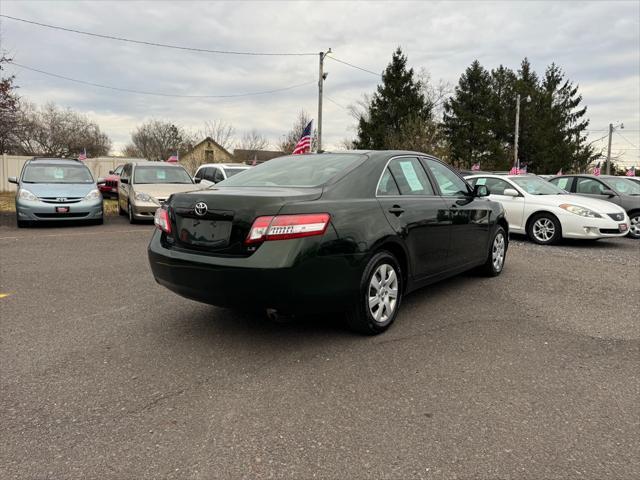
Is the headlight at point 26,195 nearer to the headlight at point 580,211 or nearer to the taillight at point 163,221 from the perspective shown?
the taillight at point 163,221

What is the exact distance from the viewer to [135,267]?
22.2 ft

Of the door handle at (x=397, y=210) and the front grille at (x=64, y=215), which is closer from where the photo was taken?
the door handle at (x=397, y=210)

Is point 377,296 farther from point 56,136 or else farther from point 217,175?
point 56,136

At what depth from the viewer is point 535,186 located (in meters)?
10.2

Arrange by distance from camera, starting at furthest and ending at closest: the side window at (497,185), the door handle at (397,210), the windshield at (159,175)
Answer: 1. the windshield at (159,175)
2. the side window at (497,185)
3. the door handle at (397,210)

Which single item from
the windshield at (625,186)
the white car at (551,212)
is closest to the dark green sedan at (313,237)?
the white car at (551,212)

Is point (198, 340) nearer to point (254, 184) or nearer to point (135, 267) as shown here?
point (254, 184)

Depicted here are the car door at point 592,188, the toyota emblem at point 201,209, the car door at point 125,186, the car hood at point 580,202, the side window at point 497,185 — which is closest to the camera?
the toyota emblem at point 201,209

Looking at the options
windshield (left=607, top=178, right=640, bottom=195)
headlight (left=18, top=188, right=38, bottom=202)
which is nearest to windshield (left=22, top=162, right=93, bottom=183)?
headlight (left=18, top=188, right=38, bottom=202)

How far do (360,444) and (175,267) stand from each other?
196cm

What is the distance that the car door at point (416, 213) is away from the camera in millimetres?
4164

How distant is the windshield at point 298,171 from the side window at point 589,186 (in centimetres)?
990

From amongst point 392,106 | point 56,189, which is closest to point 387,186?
point 56,189

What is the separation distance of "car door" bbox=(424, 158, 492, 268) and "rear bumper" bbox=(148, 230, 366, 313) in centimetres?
179
